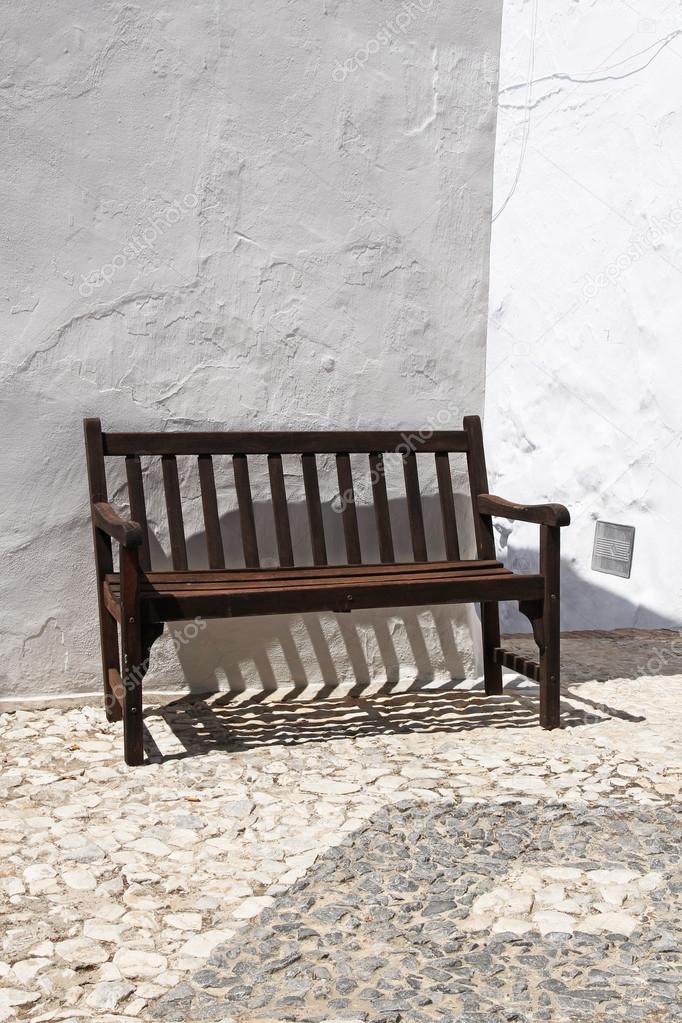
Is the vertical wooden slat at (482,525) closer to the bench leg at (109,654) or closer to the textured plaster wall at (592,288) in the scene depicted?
the bench leg at (109,654)

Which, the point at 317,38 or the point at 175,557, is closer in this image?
the point at 175,557

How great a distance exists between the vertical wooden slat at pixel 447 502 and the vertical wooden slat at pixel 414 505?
88 mm

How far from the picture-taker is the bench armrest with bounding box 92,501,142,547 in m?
3.04

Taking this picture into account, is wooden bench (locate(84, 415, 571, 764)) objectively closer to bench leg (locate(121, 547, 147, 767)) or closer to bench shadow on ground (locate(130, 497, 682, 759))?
bench leg (locate(121, 547, 147, 767))

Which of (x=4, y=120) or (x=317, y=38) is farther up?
(x=317, y=38)

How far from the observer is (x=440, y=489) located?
13.0ft

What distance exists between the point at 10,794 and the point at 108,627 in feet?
2.55

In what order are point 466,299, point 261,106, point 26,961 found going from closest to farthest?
point 26,961 → point 261,106 → point 466,299

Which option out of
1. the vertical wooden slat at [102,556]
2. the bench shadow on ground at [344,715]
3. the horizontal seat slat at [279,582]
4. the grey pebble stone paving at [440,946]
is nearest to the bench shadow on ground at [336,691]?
the bench shadow on ground at [344,715]

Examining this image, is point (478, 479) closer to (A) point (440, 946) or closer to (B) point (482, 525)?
(B) point (482, 525)

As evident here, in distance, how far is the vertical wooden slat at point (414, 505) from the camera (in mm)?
3922

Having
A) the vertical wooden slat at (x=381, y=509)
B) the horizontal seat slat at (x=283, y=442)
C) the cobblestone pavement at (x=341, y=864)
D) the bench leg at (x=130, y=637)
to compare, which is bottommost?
the cobblestone pavement at (x=341, y=864)

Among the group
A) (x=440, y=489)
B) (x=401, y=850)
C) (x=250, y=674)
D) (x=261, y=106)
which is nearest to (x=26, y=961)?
(x=401, y=850)

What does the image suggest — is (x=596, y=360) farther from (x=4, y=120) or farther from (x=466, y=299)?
(x=4, y=120)
